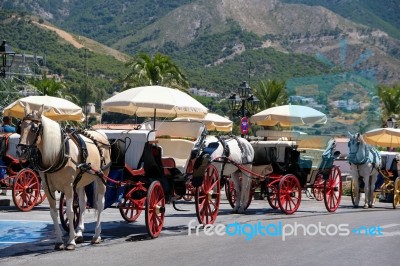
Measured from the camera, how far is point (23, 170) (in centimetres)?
1852

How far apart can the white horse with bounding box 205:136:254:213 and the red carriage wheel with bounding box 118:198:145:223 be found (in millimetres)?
2033

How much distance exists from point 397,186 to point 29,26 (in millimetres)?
147633

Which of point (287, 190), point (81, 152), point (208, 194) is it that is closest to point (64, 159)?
point (81, 152)

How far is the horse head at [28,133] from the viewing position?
37.9 ft

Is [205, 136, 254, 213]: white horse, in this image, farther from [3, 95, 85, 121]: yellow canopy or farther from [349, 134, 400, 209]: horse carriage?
[3, 95, 85, 121]: yellow canopy

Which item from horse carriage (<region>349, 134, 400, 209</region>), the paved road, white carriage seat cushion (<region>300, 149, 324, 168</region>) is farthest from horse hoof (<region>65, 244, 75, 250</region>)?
horse carriage (<region>349, 134, 400, 209</region>)

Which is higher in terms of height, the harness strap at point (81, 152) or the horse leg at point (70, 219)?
the harness strap at point (81, 152)

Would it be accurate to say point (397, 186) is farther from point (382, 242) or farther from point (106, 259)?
point (106, 259)

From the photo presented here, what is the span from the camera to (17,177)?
18266 mm

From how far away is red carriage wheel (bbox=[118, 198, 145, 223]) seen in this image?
14.3 metres

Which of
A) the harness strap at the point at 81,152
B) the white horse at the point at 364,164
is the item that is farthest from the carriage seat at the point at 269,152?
the harness strap at the point at 81,152

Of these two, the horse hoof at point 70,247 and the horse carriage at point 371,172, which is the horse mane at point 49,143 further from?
the horse carriage at point 371,172

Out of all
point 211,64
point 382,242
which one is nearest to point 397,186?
point 382,242

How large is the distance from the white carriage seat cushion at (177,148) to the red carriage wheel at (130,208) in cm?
133
